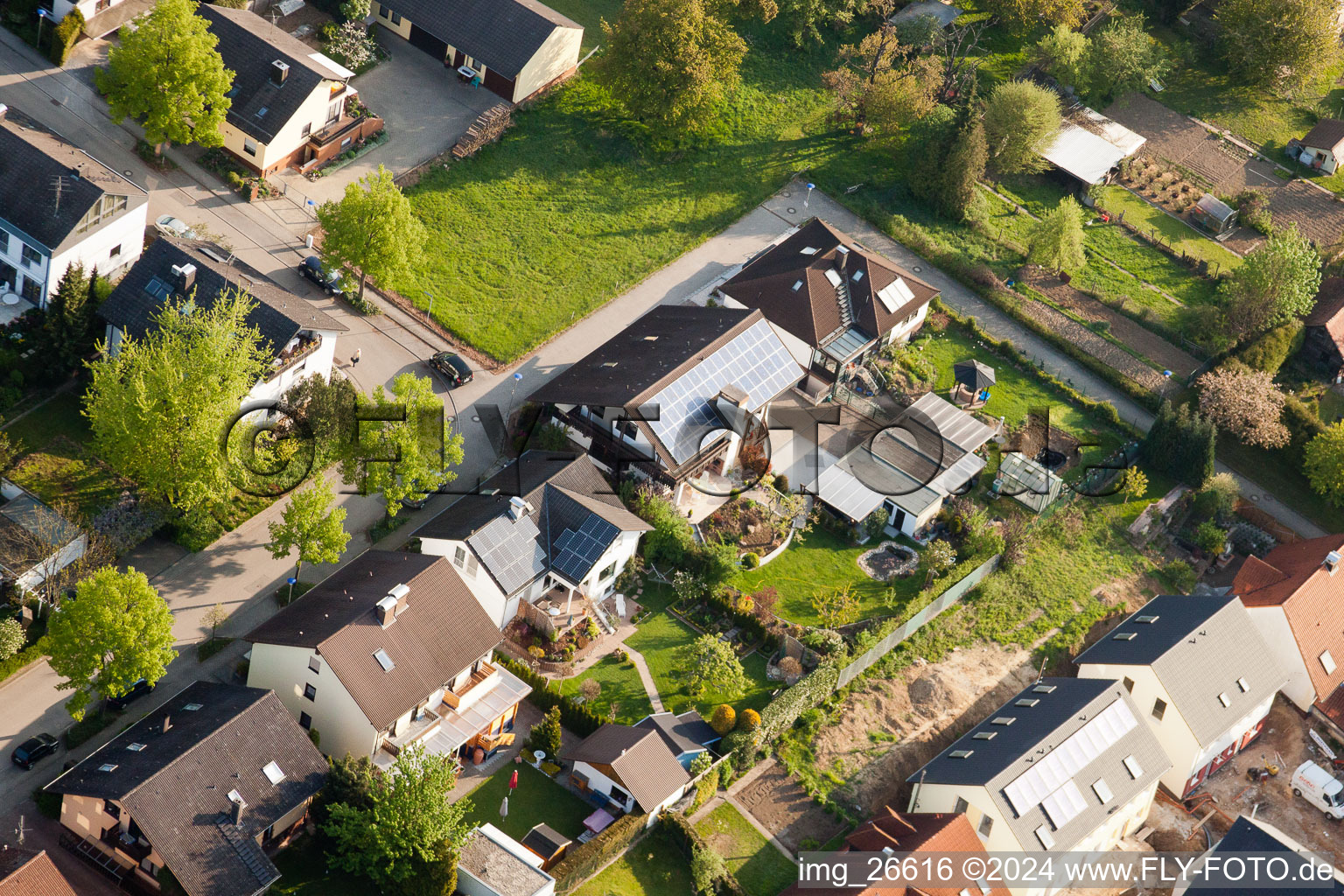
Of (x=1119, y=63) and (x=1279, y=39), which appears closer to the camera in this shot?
(x=1119, y=63)

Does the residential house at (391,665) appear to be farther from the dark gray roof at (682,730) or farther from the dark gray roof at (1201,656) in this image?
the dark gray roof at (1201,656)

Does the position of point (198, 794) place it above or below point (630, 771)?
above

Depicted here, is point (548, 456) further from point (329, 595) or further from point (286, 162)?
point (286, 162)

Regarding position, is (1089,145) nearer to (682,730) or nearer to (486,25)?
(486,25)

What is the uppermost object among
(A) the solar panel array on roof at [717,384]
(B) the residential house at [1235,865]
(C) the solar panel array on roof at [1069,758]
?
(A) the solar panel array on roof at [717,384]

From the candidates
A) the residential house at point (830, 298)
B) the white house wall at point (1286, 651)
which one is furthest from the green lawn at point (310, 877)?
the white house wall at point (1286, 651)

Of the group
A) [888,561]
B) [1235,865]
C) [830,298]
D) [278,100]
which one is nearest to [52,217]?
[278,100]
